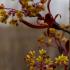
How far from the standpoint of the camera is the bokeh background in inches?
34.8

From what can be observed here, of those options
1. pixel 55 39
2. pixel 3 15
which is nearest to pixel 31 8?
pixel 3 15

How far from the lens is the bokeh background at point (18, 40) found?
0.88 m

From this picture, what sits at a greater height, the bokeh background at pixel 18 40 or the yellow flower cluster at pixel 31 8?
the yellow flower cluster at pixel 31 8

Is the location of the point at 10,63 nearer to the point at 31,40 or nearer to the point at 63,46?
the point at 31,40

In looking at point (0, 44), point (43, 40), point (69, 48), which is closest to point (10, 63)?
point (0, 44)

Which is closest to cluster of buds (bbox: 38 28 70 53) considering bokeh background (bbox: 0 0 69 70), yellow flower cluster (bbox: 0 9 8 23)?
bokeh background (bbox: 0 0 69 70)

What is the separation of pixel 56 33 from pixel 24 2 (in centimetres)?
23

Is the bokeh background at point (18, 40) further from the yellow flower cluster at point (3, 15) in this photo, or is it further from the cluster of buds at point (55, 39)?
the yellow flower cluster at point (3, 15)

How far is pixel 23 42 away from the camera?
0.93 m

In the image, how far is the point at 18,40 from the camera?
915 mm

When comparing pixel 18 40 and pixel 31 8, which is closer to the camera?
pixel 31 8

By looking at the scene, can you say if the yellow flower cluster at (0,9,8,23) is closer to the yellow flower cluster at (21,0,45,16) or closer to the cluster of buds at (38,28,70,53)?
the yellow flower cluster at (21,0,45,16)

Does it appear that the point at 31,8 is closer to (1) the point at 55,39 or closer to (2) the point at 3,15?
(2) the point at 3,15

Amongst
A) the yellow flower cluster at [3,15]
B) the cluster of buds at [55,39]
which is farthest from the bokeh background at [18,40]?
the yellow flower cluster at [3,15]
